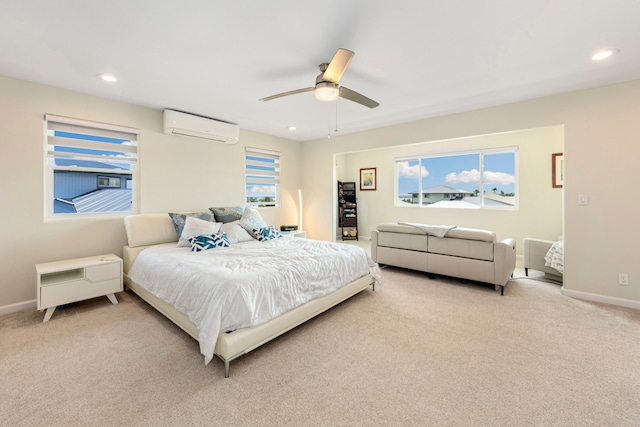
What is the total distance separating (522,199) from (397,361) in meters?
4.67

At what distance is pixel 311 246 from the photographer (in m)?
3.40

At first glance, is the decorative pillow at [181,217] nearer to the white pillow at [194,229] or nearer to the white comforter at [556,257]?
the white pillow at [194,229]

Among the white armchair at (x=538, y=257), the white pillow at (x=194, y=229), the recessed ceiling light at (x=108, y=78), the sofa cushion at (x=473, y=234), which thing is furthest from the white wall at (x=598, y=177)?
the recessed ceiling light at (x=108, y=78)

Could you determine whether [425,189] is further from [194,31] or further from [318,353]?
[194,31]

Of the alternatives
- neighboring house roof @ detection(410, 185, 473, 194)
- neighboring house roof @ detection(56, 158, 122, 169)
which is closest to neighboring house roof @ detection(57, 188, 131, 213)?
neighboring house roof @ detection(56, 158, 122, 169)

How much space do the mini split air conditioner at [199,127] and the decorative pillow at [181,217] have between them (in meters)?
1.23

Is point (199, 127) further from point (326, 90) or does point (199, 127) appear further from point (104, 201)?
point (326, 90)

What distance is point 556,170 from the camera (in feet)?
15.5

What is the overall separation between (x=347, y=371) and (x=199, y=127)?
386 centimetres

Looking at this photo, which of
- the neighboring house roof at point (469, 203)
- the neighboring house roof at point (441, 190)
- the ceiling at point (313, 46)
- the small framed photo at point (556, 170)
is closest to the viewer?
the ceiling at point (313, 46)

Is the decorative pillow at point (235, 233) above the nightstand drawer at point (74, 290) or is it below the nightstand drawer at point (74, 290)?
above

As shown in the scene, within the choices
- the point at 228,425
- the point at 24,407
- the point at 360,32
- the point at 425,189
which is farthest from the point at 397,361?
the point at 425,189

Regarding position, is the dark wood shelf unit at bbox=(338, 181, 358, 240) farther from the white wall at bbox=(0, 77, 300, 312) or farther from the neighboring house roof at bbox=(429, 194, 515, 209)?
the white wall at bbox=(0, 77, 300, 312)

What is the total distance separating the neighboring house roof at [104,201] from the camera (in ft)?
11.2
